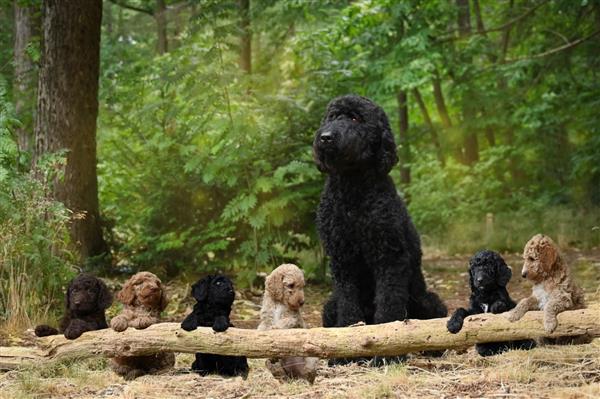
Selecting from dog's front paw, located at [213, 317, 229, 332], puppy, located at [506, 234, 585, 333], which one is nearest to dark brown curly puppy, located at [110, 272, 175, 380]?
dog's front paw, located at [213, 317, 229, 332]

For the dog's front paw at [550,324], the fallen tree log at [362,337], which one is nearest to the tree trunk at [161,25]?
the fallen tree log at [362,337]

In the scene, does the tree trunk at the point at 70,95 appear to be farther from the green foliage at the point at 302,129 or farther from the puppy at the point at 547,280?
the puppy at the point at 547,280

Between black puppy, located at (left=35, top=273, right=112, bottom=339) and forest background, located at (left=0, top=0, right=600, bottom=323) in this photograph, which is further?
forest background, located at (left=0, top=0, right=600, bottom=323)

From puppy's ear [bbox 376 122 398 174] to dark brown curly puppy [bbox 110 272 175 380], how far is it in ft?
6.16

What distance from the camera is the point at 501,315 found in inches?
185

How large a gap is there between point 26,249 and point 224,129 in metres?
3.07

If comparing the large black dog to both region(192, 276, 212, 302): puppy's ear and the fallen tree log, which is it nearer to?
the fallen tree log

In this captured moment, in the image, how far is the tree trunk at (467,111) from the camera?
16078 millimetres

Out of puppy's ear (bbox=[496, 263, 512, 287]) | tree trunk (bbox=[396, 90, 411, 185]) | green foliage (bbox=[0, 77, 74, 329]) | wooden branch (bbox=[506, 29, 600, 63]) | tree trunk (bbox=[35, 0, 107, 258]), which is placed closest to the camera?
puppy's ear (bbox=[496, 263, 512, 287])

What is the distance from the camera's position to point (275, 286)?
4.86 metres

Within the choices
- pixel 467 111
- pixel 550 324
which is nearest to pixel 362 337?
pixel 550 324

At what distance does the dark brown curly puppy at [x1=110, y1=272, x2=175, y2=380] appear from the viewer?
5160 millimetres

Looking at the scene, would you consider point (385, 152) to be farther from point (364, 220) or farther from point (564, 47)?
point (564, 47)

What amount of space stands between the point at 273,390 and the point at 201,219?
5.54 m
